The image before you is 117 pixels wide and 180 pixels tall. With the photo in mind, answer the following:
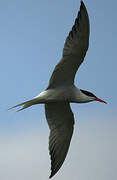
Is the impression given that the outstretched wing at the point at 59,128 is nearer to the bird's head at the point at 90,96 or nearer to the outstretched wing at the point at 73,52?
the bird's head at the point at 90,96

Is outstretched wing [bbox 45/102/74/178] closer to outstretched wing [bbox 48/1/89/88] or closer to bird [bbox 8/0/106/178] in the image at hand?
bird [bbox 8/0/106/178]

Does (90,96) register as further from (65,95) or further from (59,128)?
(59,128)

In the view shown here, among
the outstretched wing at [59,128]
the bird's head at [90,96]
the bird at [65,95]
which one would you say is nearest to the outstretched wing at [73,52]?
the bird at [65,95]

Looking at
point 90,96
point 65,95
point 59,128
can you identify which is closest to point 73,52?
point 65,95

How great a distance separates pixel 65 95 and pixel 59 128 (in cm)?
133

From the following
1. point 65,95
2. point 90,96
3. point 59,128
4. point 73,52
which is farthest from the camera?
point 59,128

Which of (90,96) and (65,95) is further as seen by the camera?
(90,96)

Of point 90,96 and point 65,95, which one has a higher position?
point 65,95

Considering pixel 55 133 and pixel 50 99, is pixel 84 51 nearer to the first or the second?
pixel 50 99

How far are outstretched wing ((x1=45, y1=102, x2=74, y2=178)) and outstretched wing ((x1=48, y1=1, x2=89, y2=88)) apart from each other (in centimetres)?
101

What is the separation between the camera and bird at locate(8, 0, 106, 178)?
792 cm

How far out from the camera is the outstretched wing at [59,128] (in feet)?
30.5

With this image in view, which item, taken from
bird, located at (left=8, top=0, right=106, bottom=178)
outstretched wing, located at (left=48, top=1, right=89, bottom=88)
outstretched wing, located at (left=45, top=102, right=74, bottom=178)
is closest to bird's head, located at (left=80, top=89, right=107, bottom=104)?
bird, located at (left=8, top=0, right=106, bottom=178)

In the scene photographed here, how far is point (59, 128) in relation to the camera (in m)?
9.66
